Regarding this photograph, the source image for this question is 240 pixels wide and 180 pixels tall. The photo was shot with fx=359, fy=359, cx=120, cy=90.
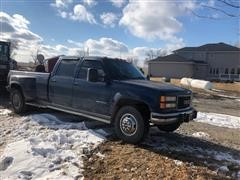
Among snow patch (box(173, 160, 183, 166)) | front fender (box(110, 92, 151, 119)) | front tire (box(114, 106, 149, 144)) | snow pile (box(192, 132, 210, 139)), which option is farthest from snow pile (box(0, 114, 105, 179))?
snow pile (box(192, 132, 210, 139))

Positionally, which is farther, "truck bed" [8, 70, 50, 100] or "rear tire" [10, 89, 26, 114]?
"rear tire" [10, 89, 26, 114]

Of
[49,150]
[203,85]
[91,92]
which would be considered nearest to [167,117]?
[91,92]

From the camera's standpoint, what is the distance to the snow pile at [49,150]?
6.23 meters

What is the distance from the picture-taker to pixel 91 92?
8.67m

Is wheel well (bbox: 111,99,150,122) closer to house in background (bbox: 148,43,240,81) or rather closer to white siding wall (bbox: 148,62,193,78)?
house in background (bbox: 148,43,240,81)

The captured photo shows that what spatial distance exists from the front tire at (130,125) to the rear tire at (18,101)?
397 centimetres

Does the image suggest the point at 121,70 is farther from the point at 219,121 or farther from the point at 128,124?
the point at 219,121

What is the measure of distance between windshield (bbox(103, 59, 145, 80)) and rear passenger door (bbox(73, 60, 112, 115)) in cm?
20

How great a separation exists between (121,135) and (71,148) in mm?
1198

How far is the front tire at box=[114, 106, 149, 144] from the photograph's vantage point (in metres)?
7.65

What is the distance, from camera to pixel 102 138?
8133 mm

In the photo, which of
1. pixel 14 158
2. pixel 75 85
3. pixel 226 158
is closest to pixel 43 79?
pixel 75 85

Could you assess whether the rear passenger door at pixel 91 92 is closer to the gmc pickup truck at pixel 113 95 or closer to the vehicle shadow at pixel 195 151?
the gmc pickup truck at pixel 113 95

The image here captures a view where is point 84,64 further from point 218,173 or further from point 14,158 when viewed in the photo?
point 218,173
